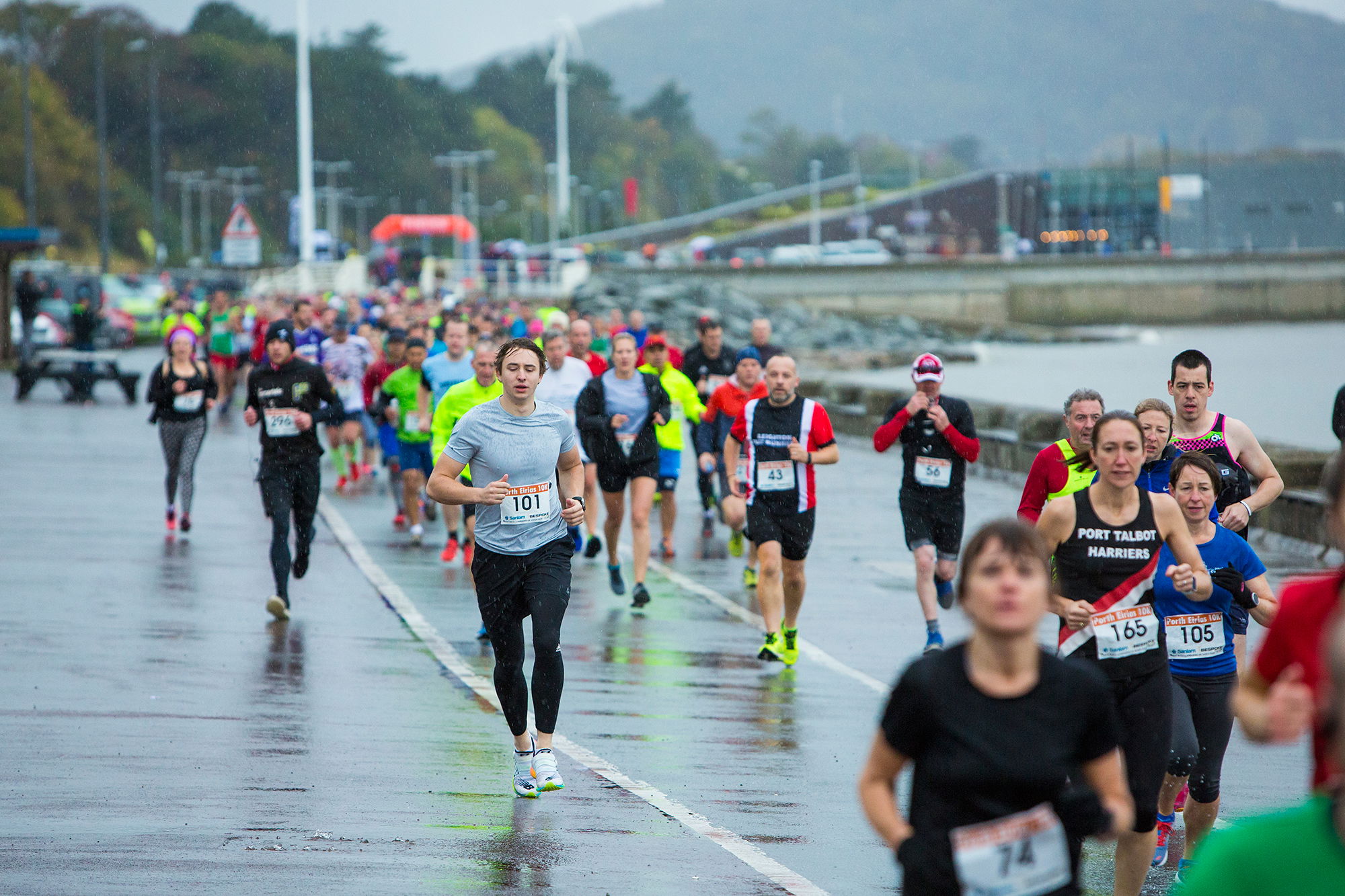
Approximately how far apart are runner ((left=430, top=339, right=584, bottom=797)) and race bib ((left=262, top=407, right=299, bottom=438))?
4411 millimetres

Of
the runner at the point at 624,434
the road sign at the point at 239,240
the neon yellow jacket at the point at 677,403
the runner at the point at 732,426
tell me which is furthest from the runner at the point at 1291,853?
the road sign at the point at 239,240

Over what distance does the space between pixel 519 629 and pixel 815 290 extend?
7642 cm

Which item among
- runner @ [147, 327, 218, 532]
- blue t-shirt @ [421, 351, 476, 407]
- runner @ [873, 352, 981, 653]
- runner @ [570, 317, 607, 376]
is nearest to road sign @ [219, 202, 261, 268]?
runner @ [147, 327, 218, 532]

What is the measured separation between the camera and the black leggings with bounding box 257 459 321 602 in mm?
11547

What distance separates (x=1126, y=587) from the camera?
→ 592cm

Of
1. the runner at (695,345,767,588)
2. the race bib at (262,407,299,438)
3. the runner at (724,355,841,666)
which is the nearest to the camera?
the runner at (724,355,841,666)

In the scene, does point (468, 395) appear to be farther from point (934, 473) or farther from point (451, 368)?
point (934, 473)

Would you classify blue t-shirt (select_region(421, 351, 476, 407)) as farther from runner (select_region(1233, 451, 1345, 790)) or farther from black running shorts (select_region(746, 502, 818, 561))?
runner (select_region(1233, 451, 1345, 790))

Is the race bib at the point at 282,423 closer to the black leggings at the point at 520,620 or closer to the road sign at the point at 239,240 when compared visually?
the black leggings at the point at 520,620

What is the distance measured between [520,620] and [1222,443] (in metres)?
3.39

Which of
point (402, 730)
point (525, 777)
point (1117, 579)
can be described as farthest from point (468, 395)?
point (1117, 579)

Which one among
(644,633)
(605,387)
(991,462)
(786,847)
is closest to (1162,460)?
(786,847)

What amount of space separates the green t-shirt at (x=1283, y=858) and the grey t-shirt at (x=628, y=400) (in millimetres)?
10223

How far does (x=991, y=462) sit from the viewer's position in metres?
23.6
